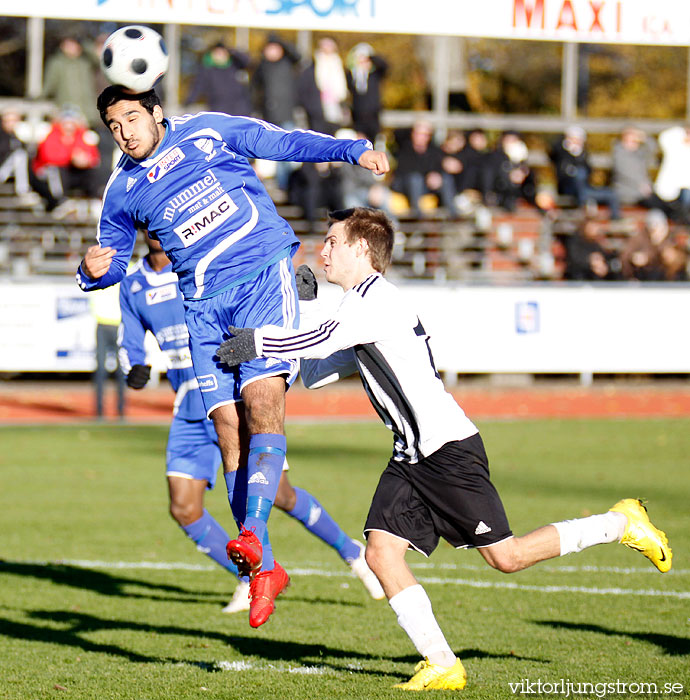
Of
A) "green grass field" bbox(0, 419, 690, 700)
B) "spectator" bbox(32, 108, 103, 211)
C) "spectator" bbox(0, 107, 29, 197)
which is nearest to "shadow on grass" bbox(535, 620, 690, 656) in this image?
"green grass field" bbox(0, 419, 690, 700)

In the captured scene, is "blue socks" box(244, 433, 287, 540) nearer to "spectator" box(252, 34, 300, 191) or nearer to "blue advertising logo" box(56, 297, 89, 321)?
"blue advertising logo" box(56, 297, 89, 321)

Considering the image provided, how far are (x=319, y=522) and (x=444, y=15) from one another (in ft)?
47.0

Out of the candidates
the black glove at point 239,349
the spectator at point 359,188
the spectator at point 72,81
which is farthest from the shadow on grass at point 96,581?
the spectator at point 72,81

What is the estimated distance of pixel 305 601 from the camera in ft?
24.1

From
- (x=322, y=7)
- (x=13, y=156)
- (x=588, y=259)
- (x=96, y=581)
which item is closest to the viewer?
(x=96, y=581)

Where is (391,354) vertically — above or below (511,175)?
below

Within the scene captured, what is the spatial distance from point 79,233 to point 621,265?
30.8 feet

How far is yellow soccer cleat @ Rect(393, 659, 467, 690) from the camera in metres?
4.98

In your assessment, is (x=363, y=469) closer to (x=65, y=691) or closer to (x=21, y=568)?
(x=21, y=568)

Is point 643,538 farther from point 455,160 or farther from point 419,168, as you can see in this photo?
point 455,160

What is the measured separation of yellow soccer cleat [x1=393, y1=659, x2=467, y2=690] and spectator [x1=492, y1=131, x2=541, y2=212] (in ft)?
59.1

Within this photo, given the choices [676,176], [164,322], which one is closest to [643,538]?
[164,322]

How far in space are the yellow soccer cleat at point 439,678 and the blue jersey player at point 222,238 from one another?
82cm

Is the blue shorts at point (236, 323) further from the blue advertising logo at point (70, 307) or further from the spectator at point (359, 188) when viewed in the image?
the spectator at point (359, 188)
